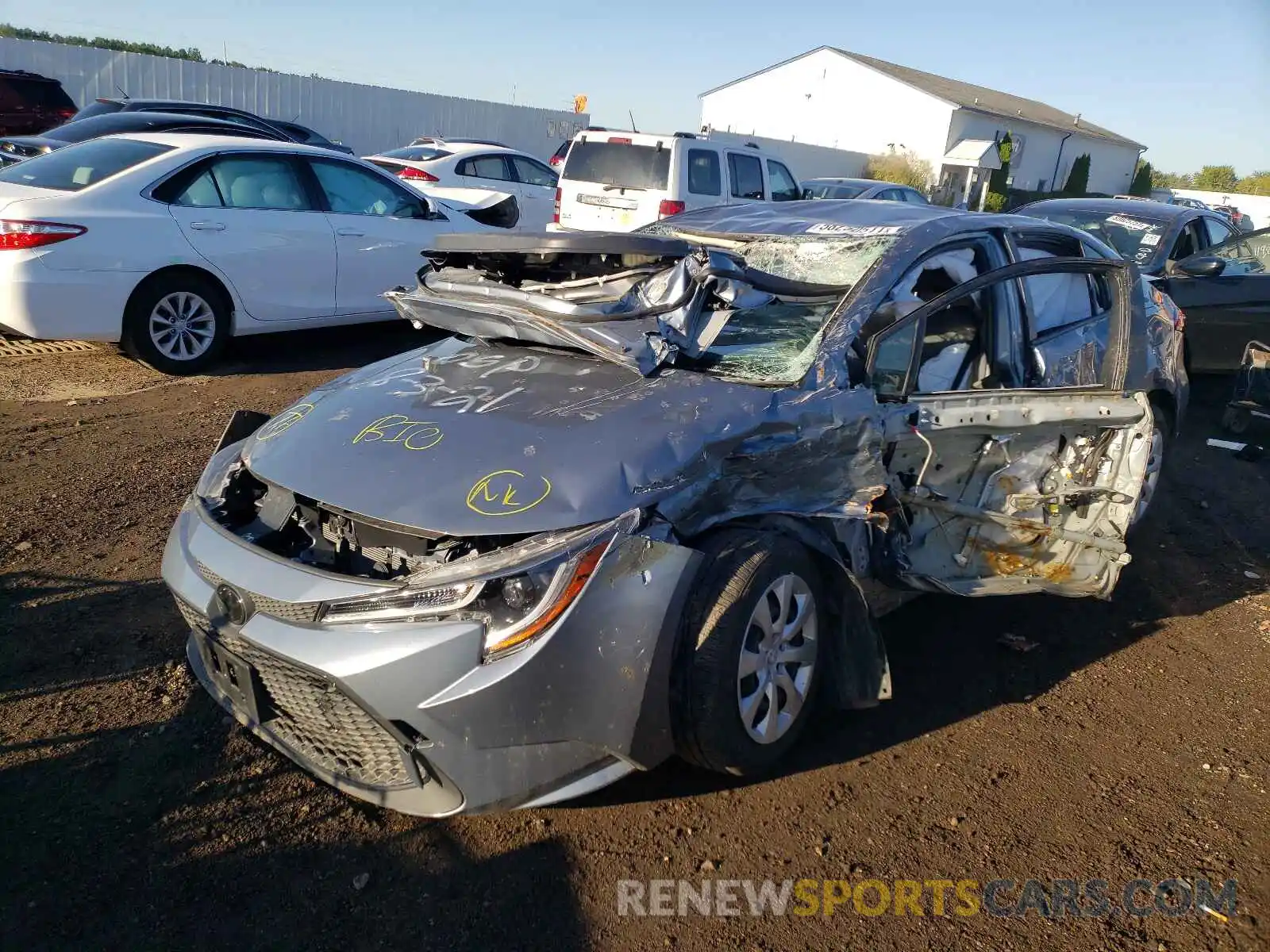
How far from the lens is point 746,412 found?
2.79 m

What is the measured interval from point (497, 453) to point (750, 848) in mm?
1330

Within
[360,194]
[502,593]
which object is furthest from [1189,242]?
[502,593]

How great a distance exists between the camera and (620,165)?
36.3 feet

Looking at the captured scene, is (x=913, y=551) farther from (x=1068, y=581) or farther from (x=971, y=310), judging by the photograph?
(x=971, y=310)

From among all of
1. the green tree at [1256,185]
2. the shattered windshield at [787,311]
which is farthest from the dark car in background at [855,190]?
the green tree at [1256,185]

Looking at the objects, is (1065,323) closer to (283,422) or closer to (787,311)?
(787,311)

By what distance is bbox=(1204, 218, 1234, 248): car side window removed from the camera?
8.95 meters

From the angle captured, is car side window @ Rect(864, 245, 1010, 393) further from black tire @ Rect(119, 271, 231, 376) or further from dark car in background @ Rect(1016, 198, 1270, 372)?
black tire @ Rect(119, 271, 231, 376)

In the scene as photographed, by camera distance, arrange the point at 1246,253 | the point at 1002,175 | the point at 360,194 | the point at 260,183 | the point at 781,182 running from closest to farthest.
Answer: the point at 260,183, the point at 360,194, the point at 1246,253, the point at 781,182, the point at 1002,175

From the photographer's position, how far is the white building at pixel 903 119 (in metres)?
38.5

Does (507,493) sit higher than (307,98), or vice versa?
(307,98)

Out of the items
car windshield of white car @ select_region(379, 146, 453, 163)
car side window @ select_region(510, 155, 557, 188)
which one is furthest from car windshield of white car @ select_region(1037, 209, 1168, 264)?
car windshield of white car @ select_region(379, 146, 453, 163)

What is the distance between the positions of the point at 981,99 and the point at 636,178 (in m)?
39.9

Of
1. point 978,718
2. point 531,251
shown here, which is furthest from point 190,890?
point 978,718
